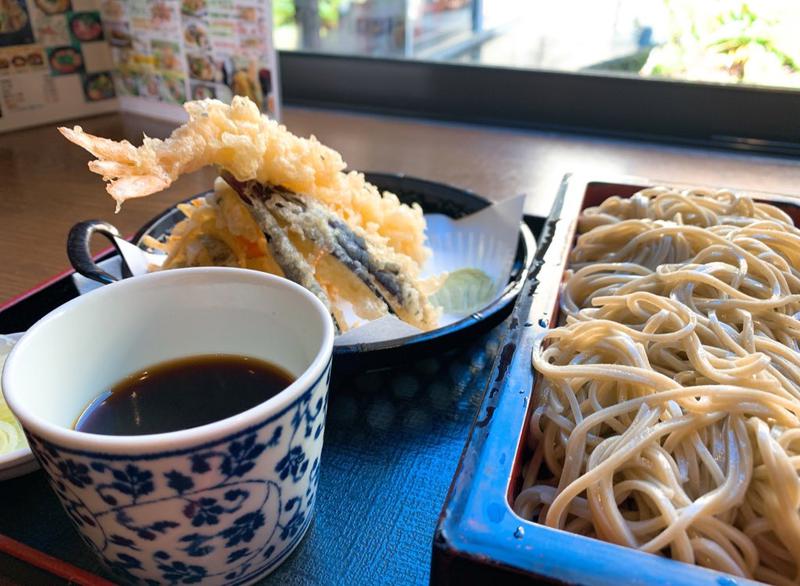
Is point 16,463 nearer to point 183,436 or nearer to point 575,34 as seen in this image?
point 183,436

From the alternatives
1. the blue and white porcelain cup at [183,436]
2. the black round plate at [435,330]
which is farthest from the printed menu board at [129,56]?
the blue and white porcelain cup at [183,436]

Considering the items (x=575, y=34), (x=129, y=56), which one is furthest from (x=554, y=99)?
(x=129, y=56)

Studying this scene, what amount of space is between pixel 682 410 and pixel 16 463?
0.60 m

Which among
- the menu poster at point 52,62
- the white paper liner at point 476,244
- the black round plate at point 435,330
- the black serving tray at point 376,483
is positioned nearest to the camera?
the black serving tray at point 376,483

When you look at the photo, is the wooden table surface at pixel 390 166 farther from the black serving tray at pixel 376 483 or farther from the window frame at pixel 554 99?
the black serving tray at pixel 376 483

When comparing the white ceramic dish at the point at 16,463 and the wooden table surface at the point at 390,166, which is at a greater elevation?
the white ceramic dish at the point at 16,463

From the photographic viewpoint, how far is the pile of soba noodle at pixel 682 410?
0.47 m

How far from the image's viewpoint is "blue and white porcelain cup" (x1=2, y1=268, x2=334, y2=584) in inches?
16.3

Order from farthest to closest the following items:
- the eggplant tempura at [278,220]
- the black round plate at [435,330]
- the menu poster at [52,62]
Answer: the menu poster at [52,62], the eggplant tempura at [278,220], the black round plate at [435,330]

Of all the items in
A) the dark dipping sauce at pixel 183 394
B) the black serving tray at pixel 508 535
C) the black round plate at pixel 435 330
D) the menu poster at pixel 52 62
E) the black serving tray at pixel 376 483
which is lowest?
the black serving tray at pixel 376 483

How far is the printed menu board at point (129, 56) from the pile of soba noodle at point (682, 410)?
1.11m

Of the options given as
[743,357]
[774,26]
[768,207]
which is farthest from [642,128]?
[743,357]

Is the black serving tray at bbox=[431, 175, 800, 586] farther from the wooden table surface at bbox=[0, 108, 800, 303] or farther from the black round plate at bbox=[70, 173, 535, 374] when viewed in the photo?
the wooden table surface at bbox=[0, 108, 800, 303]

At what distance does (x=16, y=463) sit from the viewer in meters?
0.57
